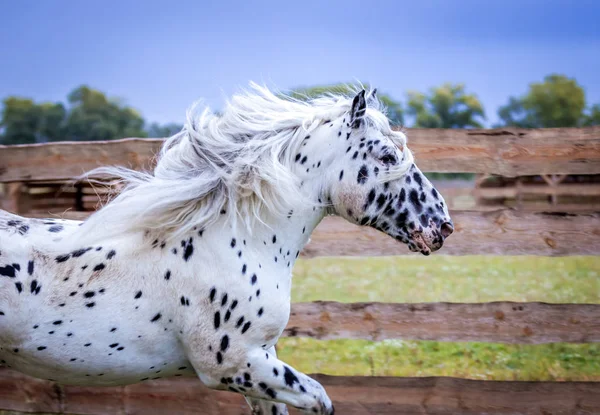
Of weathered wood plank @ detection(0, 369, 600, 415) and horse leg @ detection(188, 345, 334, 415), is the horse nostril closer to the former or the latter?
horse leg @ detection(188, 345, 334, 415)

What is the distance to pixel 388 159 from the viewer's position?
3.38 meters

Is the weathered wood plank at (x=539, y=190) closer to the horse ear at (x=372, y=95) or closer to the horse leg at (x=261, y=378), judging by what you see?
the horse ear at (x=372, y=95)

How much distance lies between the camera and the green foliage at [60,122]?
6738 centimetres

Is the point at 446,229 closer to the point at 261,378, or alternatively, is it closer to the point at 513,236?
the point at 261,378

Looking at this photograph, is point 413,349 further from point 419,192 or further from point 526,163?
A: point 419,192

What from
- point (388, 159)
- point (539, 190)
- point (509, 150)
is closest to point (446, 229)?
point (388, 159)

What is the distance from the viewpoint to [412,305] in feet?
15.3

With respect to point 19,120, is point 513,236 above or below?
above

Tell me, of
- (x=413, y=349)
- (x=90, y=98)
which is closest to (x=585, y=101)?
(x=90, y=98)

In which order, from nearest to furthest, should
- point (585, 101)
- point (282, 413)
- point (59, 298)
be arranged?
1. point (59, 298)
2. point (282, 413)
3. point (585, 101)

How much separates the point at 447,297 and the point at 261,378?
18.3 ft

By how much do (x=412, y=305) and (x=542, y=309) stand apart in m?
0.86

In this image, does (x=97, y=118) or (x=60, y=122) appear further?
(x=97, y=118)

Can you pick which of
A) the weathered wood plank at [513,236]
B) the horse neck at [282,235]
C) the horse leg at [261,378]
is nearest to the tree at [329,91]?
the horse neck at [282,235]
